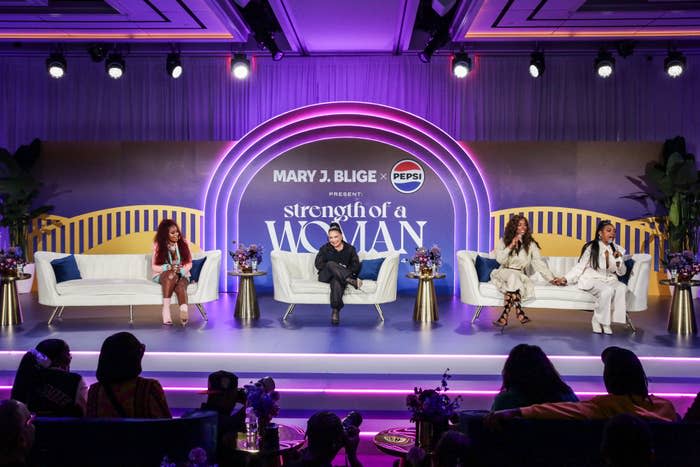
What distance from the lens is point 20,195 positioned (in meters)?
9.20

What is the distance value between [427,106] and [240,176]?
2.74 m

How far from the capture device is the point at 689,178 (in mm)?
8844

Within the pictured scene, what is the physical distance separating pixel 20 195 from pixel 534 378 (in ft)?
26.4

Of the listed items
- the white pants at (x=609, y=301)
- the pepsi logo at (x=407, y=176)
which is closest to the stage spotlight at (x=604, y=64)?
the pepsi logo at (x=407, y=176)

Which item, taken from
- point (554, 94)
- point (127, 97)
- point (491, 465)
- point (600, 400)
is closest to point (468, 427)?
point (491, 465)

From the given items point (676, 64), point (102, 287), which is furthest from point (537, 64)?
point (102, 287)

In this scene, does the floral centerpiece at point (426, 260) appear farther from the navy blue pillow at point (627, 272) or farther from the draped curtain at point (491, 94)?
the draped curtain at point (491, 94)

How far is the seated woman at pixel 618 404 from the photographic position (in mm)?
2846

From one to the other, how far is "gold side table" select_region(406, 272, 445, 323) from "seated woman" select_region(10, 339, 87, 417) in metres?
4.52

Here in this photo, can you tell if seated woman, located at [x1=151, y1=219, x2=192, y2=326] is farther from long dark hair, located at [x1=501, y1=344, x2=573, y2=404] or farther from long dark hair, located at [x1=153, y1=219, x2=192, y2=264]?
long dark hair, located at [x1=501, y1=344, x2=573, y2=404]

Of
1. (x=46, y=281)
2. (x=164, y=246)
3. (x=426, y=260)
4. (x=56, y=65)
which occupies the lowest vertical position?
(x=46, y=281)

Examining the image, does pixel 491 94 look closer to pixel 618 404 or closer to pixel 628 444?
pixel 618 404

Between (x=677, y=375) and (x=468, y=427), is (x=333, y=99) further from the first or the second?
(x=468, y=427)

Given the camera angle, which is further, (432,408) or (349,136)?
(349,136)
